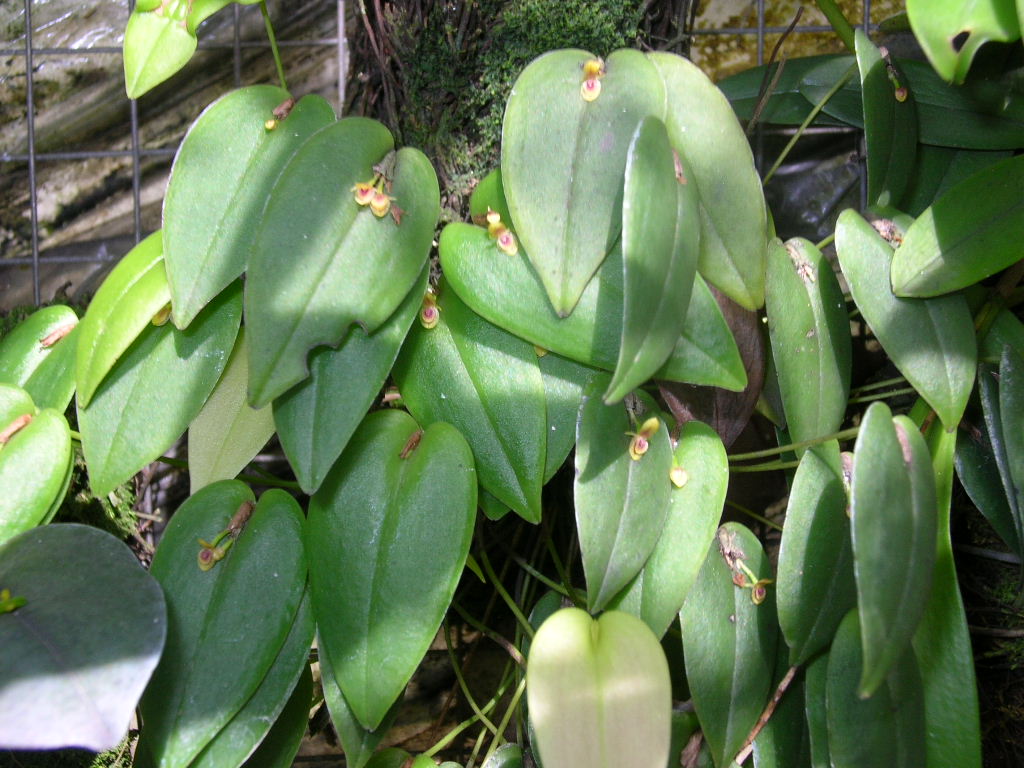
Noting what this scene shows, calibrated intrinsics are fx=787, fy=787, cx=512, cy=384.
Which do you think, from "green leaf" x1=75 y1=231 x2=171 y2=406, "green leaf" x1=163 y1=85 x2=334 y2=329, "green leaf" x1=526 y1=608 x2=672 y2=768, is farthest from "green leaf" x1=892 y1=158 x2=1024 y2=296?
"green leaf" x1=75 y1=231 x2=171 y2=406

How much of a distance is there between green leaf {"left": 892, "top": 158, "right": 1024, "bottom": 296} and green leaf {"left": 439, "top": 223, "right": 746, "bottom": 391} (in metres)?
0.18

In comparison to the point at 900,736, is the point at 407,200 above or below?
above

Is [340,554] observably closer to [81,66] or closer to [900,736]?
[900,736]

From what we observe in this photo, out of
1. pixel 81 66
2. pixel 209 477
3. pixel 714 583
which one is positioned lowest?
pixel 714 583

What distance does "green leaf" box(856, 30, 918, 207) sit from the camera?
74 cm

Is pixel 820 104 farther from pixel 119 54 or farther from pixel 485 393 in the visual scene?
pixel 119 54

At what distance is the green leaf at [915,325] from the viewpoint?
2.15ft

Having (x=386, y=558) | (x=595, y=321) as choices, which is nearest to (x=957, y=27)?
(x=595, y=321)

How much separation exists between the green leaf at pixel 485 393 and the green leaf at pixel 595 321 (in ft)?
0.11

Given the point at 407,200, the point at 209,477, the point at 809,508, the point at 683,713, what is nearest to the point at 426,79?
the point at 407,200

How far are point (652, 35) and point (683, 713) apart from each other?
2.23 ft

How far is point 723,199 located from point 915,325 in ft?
0.66

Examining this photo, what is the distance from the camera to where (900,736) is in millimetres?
604

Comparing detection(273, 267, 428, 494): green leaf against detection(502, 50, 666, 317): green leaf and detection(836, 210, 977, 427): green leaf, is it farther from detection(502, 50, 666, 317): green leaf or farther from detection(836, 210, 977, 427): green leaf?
detection(836, 210, 977, 427): green leaf
